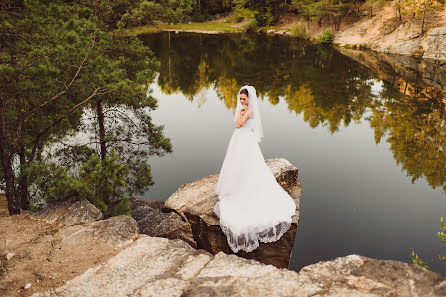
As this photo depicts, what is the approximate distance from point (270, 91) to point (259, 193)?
84.0 feet

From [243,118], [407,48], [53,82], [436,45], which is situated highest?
[436,45]

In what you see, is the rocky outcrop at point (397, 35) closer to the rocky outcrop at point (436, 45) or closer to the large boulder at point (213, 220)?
the rocky outcrop at point (436, 45)

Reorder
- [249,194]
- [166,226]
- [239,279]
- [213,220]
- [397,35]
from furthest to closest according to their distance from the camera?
[397,35] → [166,226] → [213,220] → [249,194] → [239,279]

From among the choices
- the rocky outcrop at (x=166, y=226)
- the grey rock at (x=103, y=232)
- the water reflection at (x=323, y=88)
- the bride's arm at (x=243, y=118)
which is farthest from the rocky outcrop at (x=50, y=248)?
the water reflection at (x=323, y=88)

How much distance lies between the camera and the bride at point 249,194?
332 inches

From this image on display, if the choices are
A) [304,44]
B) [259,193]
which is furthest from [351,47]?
[259,193]

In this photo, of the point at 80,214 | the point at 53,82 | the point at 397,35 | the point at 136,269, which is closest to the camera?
the point at 136,269

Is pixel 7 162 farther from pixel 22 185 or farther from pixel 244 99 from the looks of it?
pixel 244 99

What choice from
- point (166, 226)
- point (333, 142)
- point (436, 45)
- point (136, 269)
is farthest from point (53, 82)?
point (436, 45)

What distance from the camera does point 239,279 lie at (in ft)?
17.7

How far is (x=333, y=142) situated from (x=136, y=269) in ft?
58.9

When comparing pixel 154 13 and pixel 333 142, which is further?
pixel 333 142

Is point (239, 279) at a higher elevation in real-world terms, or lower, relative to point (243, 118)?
lower

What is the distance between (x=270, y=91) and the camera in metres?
33.2
